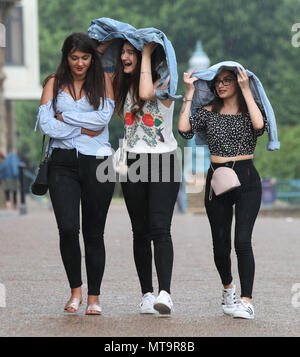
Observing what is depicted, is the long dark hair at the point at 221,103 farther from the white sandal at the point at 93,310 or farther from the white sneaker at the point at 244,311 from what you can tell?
the white sandal at the point at 93,310

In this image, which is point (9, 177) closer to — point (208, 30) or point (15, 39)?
point (15, 39)

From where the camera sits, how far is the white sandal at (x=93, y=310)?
20.6ft

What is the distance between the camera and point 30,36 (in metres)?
31.1

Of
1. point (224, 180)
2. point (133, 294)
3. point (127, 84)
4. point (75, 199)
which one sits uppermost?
point (127, 84)

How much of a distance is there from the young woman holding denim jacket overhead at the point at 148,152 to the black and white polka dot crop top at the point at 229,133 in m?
0.29

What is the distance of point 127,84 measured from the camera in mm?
6480

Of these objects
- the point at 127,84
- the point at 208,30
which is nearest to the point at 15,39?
the point at 208,30

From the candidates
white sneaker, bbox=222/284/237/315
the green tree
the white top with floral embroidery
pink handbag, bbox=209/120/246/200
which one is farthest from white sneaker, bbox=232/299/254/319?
the green tree

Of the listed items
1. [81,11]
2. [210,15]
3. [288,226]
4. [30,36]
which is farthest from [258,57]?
[288,226]

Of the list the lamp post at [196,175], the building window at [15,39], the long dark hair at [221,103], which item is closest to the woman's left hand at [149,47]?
the long dark hair at [221,103]

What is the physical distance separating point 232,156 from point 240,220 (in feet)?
1.40

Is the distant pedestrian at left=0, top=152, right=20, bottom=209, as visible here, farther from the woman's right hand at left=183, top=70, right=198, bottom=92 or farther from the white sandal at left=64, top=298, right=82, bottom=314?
the white sandal at left=64, top=298, right=82, bottom=314
